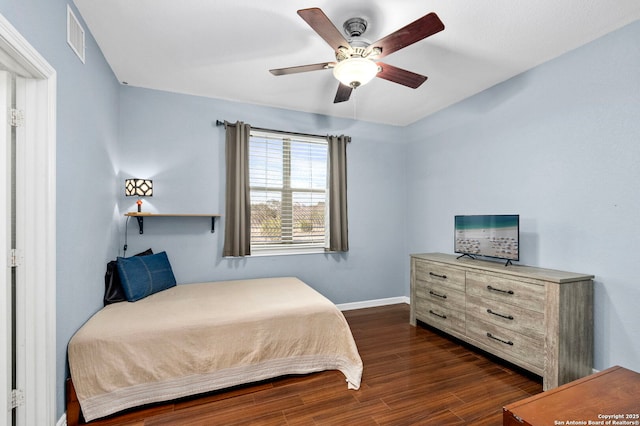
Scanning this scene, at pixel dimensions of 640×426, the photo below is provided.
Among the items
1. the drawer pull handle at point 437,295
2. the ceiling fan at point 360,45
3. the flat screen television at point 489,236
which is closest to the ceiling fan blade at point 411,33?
the ceiling fan at point 360,45

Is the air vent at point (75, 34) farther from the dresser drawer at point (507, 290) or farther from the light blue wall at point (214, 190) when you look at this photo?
the dresser drawer at point (507, 290)

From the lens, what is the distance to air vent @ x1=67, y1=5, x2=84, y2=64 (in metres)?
1.90

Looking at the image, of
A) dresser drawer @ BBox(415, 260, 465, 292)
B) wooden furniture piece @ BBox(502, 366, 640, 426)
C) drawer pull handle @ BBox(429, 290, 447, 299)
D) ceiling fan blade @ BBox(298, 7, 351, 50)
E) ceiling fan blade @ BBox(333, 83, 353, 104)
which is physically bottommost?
drawer pull handle @ BBox(429, 290, 447, 299)

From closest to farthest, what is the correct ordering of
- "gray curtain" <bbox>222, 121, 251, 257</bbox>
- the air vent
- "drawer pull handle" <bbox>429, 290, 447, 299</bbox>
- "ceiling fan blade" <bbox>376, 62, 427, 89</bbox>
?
the air vent → "ceiling fan blade" <bbox>376, 62, 427, 89</bbox> → "drawer pull handle" <bbox>429, 290, 447, 299</bbox> → "gray curtain" <bbox>222, 121, 251, 257</bbox>

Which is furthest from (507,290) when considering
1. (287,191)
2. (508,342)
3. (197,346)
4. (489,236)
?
(287,191)

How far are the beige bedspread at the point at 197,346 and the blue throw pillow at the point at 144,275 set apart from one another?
0.32ft

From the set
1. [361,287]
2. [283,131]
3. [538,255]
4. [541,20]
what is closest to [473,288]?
[538,255]

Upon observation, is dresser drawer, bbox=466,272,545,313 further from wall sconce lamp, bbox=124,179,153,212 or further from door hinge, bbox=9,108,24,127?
door hinge, bbox=9,108,24,127

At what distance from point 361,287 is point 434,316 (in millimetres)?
1170

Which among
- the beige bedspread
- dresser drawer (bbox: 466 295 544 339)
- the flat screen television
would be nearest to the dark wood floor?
the beige bedspread

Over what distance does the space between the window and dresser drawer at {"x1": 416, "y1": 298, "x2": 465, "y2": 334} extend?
59.6 inches

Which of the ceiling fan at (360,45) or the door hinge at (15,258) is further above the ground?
the ceiling fan at (360,45)

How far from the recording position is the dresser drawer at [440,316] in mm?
3039

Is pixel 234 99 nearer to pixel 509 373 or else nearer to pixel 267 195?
pixel 267 195
